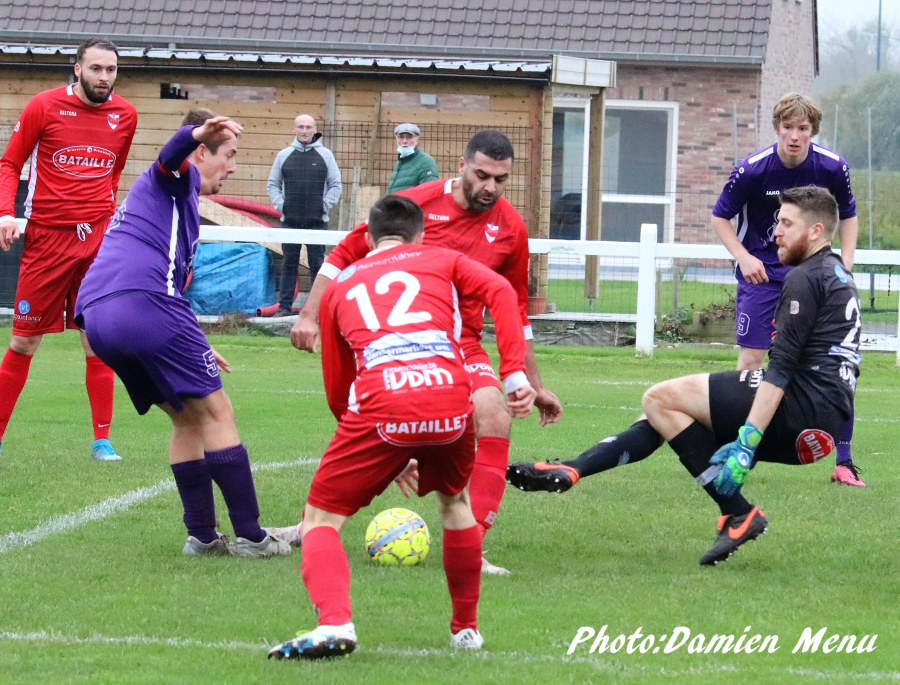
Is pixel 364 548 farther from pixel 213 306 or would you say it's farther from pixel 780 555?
pixel 213 306

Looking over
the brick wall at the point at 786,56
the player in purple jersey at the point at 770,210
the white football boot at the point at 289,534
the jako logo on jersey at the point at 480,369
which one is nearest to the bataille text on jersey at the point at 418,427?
the jako logo on jersey at the point at 480,369

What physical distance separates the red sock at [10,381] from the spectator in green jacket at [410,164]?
8.03 m

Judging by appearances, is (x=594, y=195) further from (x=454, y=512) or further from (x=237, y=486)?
(x=454, y=512)

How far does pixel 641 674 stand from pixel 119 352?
270cm

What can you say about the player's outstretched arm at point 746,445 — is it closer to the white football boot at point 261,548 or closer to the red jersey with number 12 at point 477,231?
the red jersey with number 12 at point 477,231

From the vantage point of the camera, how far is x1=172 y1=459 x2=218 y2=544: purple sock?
18.9 feet

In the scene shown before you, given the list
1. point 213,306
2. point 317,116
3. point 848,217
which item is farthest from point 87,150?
point 317,116

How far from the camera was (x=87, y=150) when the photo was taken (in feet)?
26.2

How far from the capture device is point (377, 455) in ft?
13.8

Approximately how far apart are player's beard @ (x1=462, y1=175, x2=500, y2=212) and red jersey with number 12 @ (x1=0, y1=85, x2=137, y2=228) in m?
2.90

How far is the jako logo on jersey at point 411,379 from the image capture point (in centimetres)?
417

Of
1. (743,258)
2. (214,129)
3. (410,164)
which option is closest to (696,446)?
(743,258)

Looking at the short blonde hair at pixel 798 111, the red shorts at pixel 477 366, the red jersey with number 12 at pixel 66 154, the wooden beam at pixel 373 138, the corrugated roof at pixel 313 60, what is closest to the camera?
the red shorts at pixel 477 366

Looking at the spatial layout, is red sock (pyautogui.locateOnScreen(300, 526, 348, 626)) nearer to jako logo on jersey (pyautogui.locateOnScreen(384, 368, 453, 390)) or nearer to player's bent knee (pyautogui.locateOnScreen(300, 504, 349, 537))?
player's bent knee (pyautogui.locateOnScreen(300, 504, 349, 537))
